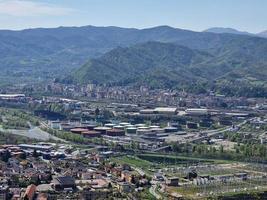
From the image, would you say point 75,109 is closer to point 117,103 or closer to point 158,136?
point 117,103

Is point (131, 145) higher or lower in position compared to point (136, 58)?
lower

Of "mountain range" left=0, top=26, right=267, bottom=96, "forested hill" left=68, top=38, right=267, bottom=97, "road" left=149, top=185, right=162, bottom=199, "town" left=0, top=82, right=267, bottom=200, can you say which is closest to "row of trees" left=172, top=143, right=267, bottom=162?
"town" left=0, top=82, right=267, bottom=200

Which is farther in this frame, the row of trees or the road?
the row of trees

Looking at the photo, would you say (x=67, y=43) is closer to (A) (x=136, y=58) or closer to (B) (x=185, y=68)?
(A) (x=136, y=58)

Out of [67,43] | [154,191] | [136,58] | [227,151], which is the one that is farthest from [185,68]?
[154,191]

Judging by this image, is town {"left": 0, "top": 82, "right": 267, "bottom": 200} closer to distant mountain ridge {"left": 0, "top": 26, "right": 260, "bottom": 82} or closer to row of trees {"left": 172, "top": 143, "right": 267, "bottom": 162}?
row of trees {"left": 172, "top": 143, "right": 267, "bottom": 162}

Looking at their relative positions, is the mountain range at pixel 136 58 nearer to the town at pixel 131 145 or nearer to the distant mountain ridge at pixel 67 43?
the distant mountain ridge at pixel 67 43
